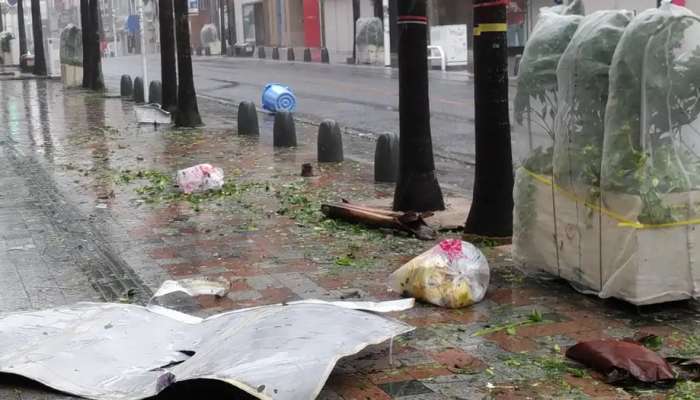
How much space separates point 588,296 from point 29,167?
28.8ft

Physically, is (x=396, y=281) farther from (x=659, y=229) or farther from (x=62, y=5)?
(x=62, y=5)

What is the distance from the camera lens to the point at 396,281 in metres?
5.81

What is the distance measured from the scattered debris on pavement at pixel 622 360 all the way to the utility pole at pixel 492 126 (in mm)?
2600

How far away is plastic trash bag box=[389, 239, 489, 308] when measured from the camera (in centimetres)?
556

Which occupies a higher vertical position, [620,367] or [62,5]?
[62,5]

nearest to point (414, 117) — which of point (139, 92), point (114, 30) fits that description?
point (139, 92)

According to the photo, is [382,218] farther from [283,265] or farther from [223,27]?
[223,27]

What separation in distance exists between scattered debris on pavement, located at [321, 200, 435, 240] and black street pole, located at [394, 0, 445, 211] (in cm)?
25

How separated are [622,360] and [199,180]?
6202 mm

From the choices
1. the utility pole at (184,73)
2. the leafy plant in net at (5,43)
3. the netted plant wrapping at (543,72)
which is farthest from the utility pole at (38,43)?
the netted plant wrapping at (543,72)

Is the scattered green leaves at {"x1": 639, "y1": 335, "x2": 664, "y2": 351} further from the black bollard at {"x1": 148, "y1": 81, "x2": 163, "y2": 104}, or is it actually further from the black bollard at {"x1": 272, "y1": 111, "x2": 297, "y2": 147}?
the black bollard at {"x1": 148, "y1": 81, "x2": 163, "y2": 104}

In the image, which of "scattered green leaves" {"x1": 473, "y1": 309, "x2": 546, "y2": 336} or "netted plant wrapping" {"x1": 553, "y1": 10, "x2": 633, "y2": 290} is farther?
"netted plant wrapping" {"x1": 553, "y1": 10, "x2": 633, "y2": 290}

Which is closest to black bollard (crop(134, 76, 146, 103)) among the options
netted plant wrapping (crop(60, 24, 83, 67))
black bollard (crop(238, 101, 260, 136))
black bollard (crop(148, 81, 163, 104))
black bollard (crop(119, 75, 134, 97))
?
black bollard (crop(148, 81, 163, 104))

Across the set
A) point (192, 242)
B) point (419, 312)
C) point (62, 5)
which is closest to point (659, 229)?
point (419, 312)
